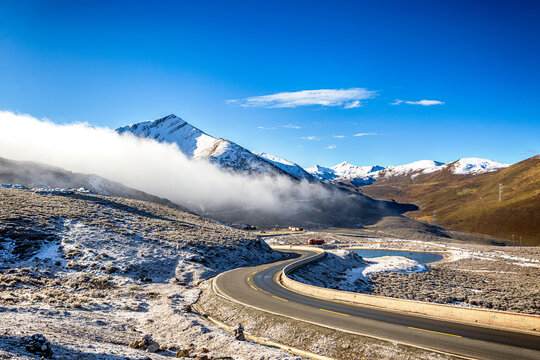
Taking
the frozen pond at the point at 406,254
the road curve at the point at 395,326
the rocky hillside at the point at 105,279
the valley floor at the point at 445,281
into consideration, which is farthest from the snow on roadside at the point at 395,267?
the road curve at the point at 395,326

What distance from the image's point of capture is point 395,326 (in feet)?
63.6

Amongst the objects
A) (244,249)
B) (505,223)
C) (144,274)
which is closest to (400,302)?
(144,274)

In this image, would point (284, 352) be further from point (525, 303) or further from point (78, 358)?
point (525, 303)

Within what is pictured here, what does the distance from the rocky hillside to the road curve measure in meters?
4.98

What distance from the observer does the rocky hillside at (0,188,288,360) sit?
55.4ft

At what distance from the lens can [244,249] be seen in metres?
51.8

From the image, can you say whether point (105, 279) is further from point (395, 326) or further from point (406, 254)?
point (406, 254)

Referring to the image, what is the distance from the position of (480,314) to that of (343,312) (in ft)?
27.6

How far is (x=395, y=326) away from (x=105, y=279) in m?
28.2

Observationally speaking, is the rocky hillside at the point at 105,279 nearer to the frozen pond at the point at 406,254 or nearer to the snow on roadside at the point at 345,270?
the snow on roadside at the point at 345,270

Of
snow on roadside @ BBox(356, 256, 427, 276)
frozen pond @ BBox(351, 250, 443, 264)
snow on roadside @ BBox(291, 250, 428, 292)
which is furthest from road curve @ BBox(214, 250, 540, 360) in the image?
frozen pond @ BBox(351, 250, 443, 264)

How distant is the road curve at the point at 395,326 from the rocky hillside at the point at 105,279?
196 inches

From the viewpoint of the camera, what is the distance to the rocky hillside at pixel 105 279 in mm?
16875

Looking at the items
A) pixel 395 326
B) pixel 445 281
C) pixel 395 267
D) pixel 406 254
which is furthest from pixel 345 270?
pixel 406 254
